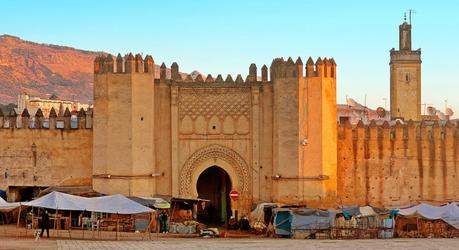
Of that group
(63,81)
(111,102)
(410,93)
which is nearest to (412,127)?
(111,102)

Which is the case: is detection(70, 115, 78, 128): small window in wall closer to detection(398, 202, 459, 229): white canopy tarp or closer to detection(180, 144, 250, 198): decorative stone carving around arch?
detection(180, 144, 250, 198): decorative stone carving around arch

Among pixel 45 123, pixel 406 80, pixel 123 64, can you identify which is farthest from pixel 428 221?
pixel 406 80

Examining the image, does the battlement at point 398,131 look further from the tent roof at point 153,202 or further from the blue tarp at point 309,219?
the tent roof at point 153,202

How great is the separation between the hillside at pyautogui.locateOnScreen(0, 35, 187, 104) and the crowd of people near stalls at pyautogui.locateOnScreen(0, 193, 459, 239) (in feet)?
315

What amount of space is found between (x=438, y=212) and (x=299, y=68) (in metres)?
5.91

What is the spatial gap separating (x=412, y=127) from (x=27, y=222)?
12.5m

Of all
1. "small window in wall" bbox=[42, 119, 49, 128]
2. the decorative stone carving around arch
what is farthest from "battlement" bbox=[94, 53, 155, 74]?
the decorative stone carving around arch

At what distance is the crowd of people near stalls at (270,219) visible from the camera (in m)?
23.1

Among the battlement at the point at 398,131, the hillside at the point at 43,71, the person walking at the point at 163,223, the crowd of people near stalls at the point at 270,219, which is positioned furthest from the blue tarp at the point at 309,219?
the hillside at the point at 43,71

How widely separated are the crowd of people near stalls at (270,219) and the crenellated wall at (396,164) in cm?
179

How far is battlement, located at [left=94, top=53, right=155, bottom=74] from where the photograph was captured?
25.5 m

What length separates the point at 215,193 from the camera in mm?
29234

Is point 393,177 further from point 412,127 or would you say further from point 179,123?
point 179,123

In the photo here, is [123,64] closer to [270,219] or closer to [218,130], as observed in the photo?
[218,130]
